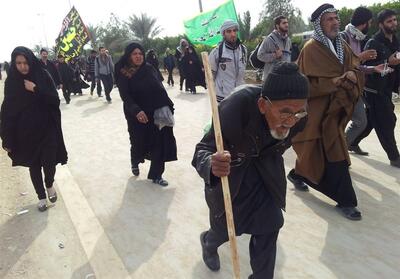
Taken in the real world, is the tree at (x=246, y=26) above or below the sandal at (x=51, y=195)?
above

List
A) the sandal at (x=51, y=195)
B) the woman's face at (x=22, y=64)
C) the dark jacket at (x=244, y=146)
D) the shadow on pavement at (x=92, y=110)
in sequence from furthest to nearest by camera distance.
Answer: the shadow on pavement at (x=92, y=110), the sandal at (x=51, y=195), the woman's face at (x=22, y=64), the dark jacket at (x=244, y=146)

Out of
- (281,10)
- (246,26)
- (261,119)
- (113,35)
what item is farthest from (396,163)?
(113,35)

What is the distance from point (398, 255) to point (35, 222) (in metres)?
3.29

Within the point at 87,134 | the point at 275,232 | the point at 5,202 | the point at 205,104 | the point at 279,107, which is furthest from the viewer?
the point at 205,104

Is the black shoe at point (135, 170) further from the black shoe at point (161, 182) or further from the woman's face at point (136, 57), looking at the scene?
the woman's face at point (136, 57)

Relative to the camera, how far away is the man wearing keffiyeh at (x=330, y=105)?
3730 millimetres

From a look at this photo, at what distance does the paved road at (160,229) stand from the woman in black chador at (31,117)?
0.53 m

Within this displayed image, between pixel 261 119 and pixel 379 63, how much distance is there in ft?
10.3

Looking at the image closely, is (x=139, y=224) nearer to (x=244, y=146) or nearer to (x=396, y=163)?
(x=244, y=146)

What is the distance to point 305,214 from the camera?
153 inches

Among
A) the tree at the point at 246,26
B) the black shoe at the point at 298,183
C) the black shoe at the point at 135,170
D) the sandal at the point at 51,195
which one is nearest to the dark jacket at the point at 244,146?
the black shoe at the point at 298,183

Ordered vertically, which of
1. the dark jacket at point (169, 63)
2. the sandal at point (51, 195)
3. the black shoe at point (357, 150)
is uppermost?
the dark jacket at point (169, 63)

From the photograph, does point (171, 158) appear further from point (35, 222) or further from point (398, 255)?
point (398, 255)

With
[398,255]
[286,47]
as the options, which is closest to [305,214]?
[398,255]
